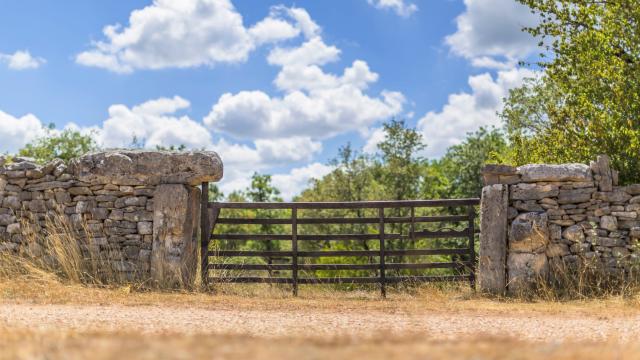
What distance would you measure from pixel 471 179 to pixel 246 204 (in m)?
16.3

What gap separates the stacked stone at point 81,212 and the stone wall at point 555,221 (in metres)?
5.75

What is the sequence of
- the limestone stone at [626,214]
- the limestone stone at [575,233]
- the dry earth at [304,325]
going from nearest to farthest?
1. the dry earth at [304,325]
2. the limestone stone at [575,233]
3. the limestone stone at [626,214]

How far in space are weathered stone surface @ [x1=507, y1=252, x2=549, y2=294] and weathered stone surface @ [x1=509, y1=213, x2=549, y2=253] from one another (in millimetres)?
107

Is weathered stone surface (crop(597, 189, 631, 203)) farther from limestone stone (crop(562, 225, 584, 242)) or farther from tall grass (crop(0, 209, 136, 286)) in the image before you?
tall grass (crop(0, 209, 136, 286))

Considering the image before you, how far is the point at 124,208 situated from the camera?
1098 centimetres

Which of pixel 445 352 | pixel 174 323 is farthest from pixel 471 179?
pixel 445 352

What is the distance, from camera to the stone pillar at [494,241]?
1045 centimetres

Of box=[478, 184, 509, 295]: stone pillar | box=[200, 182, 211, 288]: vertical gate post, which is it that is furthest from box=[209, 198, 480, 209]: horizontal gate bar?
box=[478, 184, 509, 295]: stone pillar

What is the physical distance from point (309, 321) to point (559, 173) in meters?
5.47

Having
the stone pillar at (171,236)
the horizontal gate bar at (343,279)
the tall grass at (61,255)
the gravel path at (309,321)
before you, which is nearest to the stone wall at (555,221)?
the horizontal gate bar at (343,279)

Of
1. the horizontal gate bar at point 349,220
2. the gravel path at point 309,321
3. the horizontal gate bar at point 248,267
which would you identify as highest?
the horizontal gate bar at point 349,220

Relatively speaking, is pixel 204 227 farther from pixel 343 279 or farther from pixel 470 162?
pixel 470 162

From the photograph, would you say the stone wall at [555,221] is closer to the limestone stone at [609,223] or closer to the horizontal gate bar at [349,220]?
the limestone stone at [609,223]

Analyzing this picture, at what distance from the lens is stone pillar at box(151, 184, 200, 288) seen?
1057 cm
